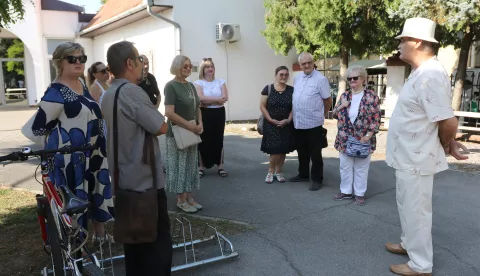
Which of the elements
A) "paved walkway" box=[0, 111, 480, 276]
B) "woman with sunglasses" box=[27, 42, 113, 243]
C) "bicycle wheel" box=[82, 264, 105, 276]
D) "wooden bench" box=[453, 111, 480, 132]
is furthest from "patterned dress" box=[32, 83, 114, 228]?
"wooden bench" box=[453, 111, 480, 132]

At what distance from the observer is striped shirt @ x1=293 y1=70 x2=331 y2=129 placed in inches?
214

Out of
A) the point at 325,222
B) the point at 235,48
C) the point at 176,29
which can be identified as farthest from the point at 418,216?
the point at 235,48

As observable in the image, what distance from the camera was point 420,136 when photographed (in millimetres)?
3139

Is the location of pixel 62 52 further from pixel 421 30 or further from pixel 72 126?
pixel 421 30

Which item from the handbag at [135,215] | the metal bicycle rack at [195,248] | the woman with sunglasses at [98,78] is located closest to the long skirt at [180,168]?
the metal bicycle rack at [195,248]

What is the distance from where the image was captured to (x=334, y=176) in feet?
21.3

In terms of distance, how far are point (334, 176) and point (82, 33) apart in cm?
1540

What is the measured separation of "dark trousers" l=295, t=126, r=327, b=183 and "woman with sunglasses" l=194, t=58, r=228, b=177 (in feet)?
4.14

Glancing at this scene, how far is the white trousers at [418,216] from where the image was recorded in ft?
10.4

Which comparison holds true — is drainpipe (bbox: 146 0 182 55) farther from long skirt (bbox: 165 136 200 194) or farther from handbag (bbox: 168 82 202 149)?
handbag (bbox: 168 82 202 149)

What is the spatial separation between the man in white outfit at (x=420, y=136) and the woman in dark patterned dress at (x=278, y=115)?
2529mm

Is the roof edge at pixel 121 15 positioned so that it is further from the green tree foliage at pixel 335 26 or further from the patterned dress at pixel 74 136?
the patterned dress at pixel 74 136

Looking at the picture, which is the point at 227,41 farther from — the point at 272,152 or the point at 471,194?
the point at 471,194

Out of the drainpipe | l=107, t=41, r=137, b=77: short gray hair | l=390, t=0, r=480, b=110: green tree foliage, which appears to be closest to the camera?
l=107, t=41, r=137, b=77: short gray hair
